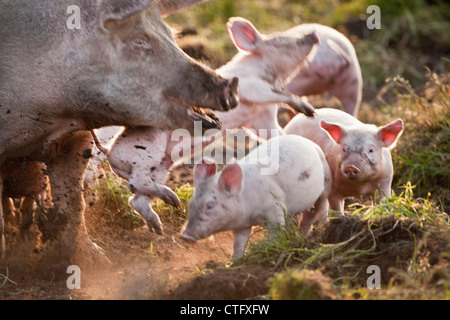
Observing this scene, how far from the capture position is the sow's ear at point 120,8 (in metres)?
4.18

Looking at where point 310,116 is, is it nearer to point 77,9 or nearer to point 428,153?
point 428,153

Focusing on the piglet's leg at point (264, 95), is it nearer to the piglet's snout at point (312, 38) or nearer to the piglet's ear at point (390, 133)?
the piglet's snout at point (312, 38)

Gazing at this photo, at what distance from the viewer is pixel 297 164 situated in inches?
184

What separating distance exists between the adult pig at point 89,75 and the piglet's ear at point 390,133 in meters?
1.05

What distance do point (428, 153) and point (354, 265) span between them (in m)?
2.50

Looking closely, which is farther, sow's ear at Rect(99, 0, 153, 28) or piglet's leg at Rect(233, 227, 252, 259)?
piglet's leg at Rect(233, 227, 252, 259)

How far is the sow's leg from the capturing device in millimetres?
4652

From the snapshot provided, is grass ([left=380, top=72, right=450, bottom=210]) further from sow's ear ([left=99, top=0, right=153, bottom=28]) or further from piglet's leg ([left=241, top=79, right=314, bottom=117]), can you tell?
sow's ear ([left=99, top=0, right=153, bottom=28])


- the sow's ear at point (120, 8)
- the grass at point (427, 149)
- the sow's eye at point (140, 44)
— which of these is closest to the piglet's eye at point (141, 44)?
the sow's eye at point (140, 44)

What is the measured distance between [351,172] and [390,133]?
0.39m

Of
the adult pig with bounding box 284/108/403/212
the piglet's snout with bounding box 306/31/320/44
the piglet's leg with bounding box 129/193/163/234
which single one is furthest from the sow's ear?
the piglet's snout with bounding box 306/31/320/44
